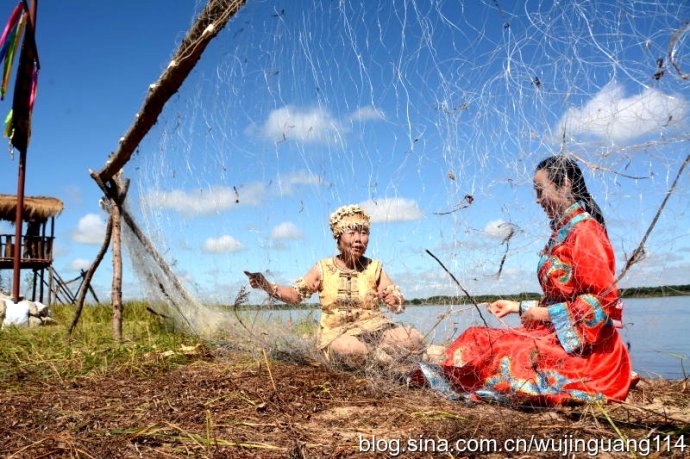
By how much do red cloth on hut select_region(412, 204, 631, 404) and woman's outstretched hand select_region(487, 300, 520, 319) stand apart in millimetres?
111

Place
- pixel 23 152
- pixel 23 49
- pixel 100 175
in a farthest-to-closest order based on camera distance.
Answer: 1. pixel 23 152
2. pixel 23 49
3. pixel 100 175

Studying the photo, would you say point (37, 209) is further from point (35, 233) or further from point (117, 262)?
point (117, 262)

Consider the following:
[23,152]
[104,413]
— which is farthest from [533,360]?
[23,152]

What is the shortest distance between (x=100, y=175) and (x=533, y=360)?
4282 millimetres

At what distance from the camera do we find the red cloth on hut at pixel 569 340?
2.89m

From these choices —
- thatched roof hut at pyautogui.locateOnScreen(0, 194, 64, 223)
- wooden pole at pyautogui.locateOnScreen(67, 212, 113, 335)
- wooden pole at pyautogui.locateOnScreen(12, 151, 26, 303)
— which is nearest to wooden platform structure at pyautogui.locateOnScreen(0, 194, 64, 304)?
thatched roof hut at pyautogui.locateOnScreen(0, 194, 64, 223)

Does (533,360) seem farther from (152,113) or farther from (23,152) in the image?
(23,152)

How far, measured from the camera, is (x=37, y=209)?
1864 centimetres

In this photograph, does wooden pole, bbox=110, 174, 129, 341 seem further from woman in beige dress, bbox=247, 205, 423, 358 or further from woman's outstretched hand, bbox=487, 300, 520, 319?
woman's outstretched hand, bbox=487, 300, 520, 319

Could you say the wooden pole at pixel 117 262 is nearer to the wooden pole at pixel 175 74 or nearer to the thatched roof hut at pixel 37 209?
the wooden pole at pixel 175 74

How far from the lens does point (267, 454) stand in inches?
91.9

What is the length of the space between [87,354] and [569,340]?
11.8ft

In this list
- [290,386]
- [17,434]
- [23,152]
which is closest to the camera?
[17,434]

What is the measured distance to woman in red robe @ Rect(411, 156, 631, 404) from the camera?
287 centimetres
